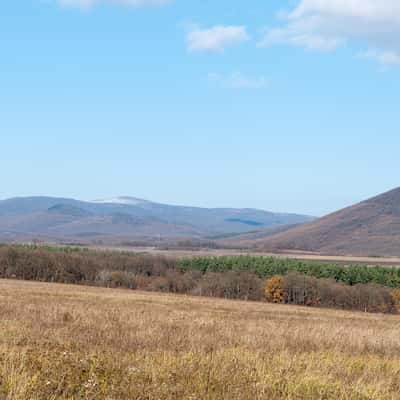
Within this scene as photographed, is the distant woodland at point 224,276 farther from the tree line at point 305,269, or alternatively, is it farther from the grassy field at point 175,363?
the grassy field at point 175,363

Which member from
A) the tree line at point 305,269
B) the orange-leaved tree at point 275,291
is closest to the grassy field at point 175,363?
the orange-leaved tree at point 275,291

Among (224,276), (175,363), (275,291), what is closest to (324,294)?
(275,291)

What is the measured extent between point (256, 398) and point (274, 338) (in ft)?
29.3

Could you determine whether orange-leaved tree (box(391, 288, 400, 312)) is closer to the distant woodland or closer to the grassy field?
the distant woodland

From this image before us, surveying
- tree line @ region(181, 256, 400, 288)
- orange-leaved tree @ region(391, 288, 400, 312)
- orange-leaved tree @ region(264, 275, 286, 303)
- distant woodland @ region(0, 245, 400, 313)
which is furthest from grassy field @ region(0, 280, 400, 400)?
tree line @ region(181, 256, 400, 288)

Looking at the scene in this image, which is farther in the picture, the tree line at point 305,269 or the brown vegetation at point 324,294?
the tree line at point 305,269

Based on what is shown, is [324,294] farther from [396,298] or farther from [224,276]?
[224,276]

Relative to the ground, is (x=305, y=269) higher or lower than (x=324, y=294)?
higher

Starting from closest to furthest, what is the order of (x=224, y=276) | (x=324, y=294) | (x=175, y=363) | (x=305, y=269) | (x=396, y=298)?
(x=175, y=363) → (x=396, y=298) → (x=324, y=294) → (x=224, y=276) → (x=305, y=269)

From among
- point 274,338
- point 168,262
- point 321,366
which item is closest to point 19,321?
point 274,338

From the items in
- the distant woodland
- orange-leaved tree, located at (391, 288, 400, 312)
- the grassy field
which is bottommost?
orange-leaved tree, located at (391, 288, 400, 312)

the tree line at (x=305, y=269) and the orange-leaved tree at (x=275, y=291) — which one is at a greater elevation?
the tree line at (x=305, y=269)

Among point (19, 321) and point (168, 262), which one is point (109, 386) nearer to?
point (19, 321)

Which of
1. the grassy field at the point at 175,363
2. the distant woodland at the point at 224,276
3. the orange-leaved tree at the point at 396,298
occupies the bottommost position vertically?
the orange-leaved tree at the point at 396,298
